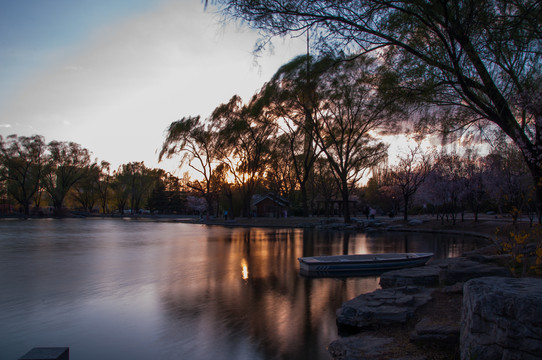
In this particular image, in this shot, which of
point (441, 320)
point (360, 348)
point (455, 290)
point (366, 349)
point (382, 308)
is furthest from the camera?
point (455, 290)

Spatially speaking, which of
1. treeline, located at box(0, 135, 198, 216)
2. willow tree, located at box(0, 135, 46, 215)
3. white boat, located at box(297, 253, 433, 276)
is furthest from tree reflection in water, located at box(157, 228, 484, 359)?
willow tree, located at box(0, 135, 46, 215)

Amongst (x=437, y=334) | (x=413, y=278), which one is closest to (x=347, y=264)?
(x=413, y=278)

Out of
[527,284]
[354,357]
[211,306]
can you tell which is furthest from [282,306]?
[527,284]

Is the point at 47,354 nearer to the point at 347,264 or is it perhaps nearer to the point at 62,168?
the point at 347,264

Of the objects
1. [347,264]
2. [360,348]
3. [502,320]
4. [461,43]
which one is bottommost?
[360,348]

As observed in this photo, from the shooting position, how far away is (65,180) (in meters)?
66.8

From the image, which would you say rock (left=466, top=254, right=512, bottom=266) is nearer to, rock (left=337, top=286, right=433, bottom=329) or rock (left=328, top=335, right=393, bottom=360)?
rock (left=337, top=286, right=433, bottom=329)

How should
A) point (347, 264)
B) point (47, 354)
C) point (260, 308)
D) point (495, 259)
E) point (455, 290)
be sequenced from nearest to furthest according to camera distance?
1. point (47, 354)
2. point (455, 290)
3. point (260, 308)
4. point (495, 259)
5. point (347, 264)

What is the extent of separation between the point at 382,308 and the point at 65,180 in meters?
70.9

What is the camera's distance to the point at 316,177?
204ft

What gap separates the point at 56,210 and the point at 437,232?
62.5m

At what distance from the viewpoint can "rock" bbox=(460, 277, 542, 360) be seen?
368 cm

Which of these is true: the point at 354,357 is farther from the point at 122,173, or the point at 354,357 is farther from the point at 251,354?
the point at 122,173

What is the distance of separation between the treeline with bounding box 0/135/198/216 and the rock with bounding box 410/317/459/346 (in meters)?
52.7
